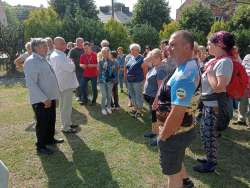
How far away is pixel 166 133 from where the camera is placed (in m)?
1.90

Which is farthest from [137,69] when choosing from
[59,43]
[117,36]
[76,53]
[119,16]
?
[119,16]

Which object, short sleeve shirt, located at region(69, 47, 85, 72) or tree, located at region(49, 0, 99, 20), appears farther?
tree, located at region(49, 0, 99, 20)

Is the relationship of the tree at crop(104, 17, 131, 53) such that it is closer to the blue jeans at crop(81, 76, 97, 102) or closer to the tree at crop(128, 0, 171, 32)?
the blue jeans at crop(81, 76, 97, 102)

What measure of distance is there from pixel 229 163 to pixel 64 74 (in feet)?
12.1

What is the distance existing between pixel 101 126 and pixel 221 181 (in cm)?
296

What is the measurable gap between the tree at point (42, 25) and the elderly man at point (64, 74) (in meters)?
10.7

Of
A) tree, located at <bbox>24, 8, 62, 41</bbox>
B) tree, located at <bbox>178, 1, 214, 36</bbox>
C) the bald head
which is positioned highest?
tree, located at <bbox>178, 1, 214, 36</bbox>

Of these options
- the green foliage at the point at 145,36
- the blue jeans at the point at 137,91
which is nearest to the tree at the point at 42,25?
the green foliage at the point at 145,36

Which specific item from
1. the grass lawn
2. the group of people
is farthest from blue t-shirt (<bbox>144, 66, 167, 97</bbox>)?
the grass lawn

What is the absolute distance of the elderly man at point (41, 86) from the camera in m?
3.27

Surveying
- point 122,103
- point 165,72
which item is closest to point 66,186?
point 165,72

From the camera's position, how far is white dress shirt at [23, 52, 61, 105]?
326 centimetres

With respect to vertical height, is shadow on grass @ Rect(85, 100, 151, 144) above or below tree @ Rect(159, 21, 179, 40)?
below

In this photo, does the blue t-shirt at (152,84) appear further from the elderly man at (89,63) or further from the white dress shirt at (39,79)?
the elderly man at (89,63)
